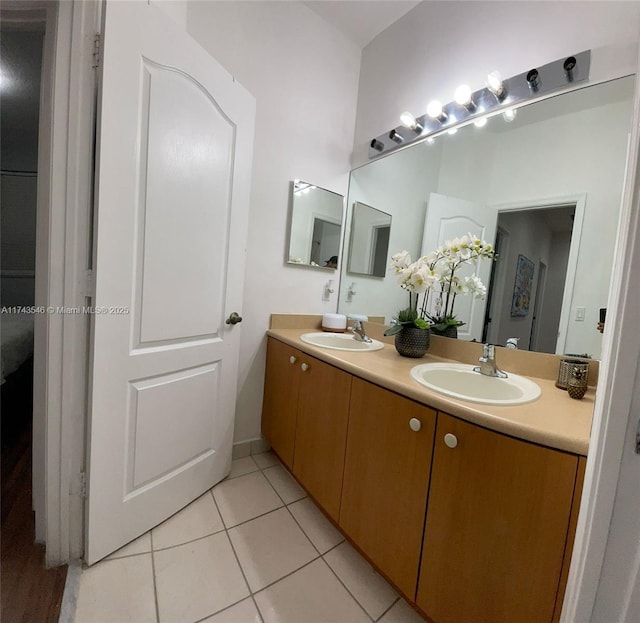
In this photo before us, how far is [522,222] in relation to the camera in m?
1.20

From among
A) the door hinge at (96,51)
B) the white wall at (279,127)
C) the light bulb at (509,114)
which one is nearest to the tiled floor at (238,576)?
the white wall at (279,127)

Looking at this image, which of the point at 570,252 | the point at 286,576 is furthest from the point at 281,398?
the point at 570,252

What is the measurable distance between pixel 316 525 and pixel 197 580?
52 centimetres

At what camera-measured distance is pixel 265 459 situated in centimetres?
173

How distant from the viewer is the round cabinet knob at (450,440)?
2.44 ft

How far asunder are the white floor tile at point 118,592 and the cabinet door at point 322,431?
66 centimetres

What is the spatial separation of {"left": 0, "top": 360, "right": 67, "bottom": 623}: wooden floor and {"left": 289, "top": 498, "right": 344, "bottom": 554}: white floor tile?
85 centimetres

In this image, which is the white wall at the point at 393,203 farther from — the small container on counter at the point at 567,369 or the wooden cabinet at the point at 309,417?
the small container on counter at the point at 567,369

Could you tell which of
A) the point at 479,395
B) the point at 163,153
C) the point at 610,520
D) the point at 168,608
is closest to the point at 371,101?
the point at 163,153

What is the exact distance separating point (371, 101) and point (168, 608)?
2636 millimetres

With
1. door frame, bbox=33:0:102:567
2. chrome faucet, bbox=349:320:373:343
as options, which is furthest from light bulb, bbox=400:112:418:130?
door frame, bbox=33:0:102:567

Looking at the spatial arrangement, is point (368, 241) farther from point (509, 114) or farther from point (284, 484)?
point (284, 484)

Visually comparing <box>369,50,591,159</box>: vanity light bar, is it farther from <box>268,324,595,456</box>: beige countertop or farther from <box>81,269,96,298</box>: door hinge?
<box>81,269,96,298</box>: door hinge

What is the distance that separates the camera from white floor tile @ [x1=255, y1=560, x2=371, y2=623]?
0.91m
